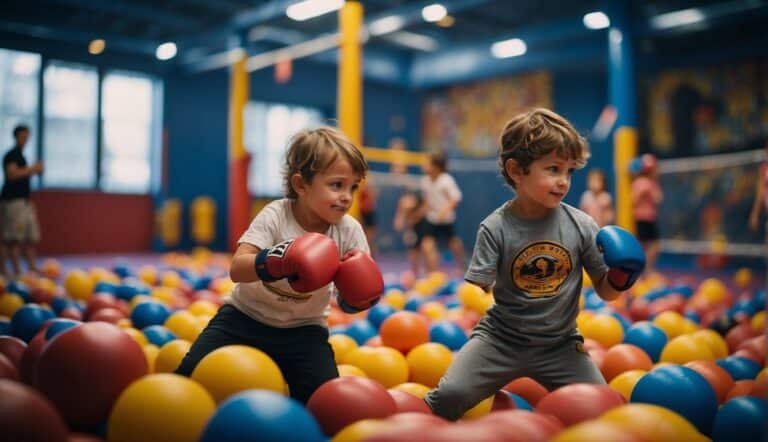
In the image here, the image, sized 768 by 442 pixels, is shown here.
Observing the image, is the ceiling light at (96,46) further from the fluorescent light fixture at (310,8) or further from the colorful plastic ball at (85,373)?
the fluorescent light fixture at (310,8)

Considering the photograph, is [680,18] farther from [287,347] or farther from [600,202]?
[287,347]

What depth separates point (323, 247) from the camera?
166 cm

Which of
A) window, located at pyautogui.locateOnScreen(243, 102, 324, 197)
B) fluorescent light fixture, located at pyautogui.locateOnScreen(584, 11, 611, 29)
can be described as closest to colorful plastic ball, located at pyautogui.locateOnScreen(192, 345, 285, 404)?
fluorescent light fixture, located at pyautogui.locateOnScreen(584, 11, 611, 29)

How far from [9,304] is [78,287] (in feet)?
2.94

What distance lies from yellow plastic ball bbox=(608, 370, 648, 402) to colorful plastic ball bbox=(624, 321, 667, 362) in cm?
58

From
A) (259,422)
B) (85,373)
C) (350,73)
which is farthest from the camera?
(350,73)

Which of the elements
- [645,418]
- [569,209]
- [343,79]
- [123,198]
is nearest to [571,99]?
[343,79]

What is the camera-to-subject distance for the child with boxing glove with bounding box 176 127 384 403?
6.26 feet

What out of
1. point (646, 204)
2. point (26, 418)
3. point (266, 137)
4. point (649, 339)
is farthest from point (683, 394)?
point (266, 137)

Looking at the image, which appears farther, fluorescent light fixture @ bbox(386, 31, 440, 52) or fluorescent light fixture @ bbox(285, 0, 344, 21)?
fluorescent light fixture @ bbox(386, 31, 440, 52)

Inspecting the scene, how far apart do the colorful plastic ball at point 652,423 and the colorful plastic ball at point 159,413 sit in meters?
0.82

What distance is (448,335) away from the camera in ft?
9.43

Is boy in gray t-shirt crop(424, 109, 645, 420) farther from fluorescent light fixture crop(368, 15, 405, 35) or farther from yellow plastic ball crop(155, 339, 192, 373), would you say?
fluorescent light fixture crop(368, 15, 405, 35)

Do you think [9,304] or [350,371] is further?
[9,304]
